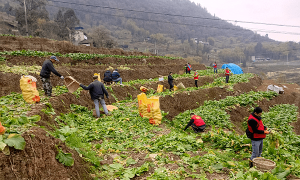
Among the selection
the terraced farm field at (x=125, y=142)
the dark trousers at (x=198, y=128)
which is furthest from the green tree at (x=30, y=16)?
the dark trousers at (x=198, y=128)

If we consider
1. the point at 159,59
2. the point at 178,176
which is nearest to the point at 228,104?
the point at 178,176

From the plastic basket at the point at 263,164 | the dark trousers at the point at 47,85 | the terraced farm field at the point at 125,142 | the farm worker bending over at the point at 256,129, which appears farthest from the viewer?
the dark trousers at the point at 47,85

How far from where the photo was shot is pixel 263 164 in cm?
531

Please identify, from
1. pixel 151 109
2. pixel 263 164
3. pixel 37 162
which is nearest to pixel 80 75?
pixel 151 109

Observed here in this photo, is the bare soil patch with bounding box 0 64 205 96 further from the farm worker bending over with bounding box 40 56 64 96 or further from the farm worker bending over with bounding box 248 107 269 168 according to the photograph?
the farm worker bending over with bounding box 248 107 269 168

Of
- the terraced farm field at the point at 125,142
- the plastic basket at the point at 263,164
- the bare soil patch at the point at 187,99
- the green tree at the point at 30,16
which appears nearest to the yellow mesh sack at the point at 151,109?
the terraced farm field at the point at 125,142

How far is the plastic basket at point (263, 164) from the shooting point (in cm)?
527

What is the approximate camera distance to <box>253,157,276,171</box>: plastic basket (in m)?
5.27

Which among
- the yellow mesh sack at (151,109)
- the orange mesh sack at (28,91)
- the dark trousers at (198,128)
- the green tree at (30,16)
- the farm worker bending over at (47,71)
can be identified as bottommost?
the dark trousers at (198,128)

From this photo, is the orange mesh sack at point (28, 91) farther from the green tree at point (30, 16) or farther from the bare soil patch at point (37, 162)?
the green tree at point (30, 16)

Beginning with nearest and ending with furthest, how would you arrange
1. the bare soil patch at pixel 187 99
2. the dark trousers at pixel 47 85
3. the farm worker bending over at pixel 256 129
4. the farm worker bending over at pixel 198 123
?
the farm worker bending over at pixel 256 129 → the dark trousers at pixel 47 85 → the farm worker bending over at pixel 198 123 → the bare soil patch at pixel 187 99

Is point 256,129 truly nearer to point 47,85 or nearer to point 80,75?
point 47,85

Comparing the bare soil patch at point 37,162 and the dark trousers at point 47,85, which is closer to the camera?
the bare soil patch at point 37,162

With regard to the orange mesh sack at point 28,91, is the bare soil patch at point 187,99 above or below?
below
